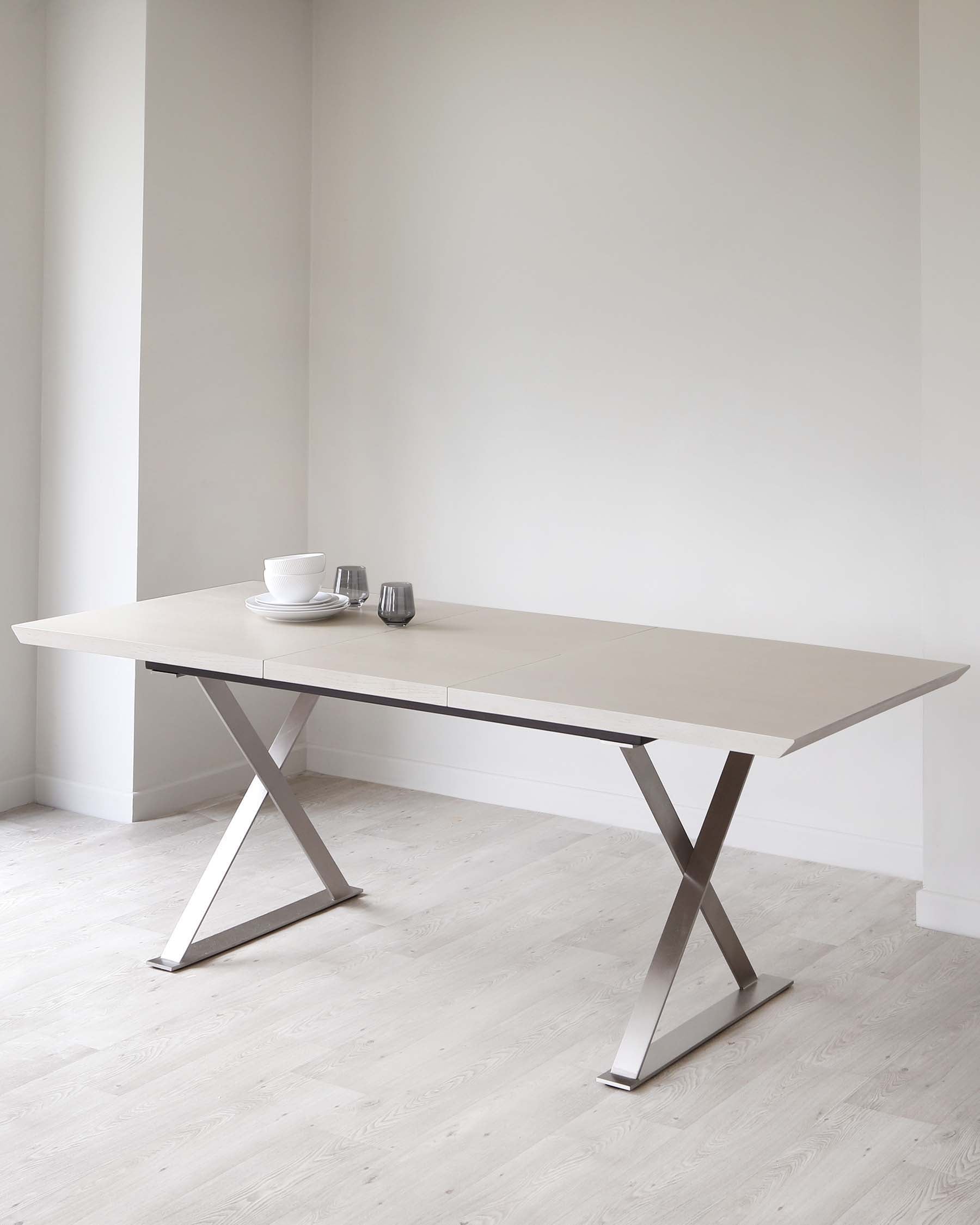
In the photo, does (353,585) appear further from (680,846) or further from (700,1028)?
(700,1028)

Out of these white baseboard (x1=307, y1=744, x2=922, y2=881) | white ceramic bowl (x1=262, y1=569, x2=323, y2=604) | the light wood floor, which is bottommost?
the light wood floor

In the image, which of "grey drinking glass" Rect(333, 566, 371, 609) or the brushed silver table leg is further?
"grey drinking glass" Rect(333, 566, 371, 609)

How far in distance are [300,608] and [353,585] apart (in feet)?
0.80

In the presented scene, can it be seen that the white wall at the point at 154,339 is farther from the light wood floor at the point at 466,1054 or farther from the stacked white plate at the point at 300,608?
the stacked white plate at the point at 300,608

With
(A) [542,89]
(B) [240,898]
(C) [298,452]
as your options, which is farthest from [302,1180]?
(A) [542,89]

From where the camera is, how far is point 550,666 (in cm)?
266

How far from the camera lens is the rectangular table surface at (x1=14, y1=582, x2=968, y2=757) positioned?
2299 mm

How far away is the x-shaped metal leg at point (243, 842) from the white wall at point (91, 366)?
3.53 ft

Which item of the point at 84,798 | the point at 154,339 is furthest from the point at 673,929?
the point at 154,339

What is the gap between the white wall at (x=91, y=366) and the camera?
4.15 metres

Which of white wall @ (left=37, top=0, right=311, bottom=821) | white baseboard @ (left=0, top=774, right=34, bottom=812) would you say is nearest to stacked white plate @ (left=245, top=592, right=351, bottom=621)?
white wall @ (left=37, top=0, right=311, bottom=821)

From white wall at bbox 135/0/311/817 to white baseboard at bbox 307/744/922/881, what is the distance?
389mm

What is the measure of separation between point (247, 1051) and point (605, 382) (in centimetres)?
243

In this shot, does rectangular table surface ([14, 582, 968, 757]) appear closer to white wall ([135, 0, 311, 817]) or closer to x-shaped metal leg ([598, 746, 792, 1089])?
x-shaped metal leg ([598, 746, 792, 1089])
